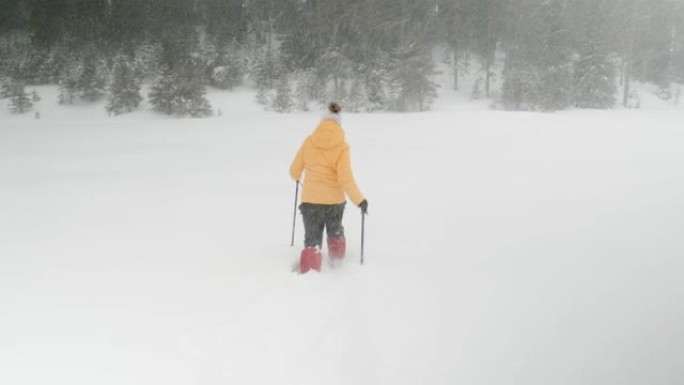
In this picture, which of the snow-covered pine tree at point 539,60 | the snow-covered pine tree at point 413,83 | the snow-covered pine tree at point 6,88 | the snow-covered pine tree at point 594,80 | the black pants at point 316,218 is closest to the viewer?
the black pants at point 316,218

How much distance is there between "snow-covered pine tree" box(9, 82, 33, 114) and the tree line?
7 cm

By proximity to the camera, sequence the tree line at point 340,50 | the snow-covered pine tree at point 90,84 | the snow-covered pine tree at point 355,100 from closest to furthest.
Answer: the snow-covered pine tree at point 90,84 < the tree line at point 340,50 < the snow-covered pine tree at point 355,100

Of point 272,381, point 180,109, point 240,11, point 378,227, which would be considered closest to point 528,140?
point 378,227

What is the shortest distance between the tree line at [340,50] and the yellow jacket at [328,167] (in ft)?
72.4

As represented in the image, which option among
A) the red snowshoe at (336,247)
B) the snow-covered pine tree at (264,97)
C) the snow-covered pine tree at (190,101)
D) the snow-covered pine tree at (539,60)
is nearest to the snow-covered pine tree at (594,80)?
the snow-covered pine tree at (539,60)

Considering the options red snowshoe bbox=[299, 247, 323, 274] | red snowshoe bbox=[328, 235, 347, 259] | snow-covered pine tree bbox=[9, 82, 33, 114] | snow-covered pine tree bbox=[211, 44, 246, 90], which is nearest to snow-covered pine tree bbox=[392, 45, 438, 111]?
snow-covered pine tree bbox=[211, 44, 246, 90]

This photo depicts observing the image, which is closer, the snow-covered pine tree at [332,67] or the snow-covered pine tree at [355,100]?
the snow-covered pine tree at [355,100]

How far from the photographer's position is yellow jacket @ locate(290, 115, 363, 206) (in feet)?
14.4

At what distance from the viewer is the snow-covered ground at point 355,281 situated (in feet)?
10.3

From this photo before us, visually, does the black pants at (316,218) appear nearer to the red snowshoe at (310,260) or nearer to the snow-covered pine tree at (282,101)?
the red snowshoe at (310,260)

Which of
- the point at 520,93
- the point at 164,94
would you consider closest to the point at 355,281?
the point at 164,94

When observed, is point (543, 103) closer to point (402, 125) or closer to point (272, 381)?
point (402, 125)

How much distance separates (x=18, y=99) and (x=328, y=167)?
25.8 meters

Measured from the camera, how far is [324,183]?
4535 millimetres
